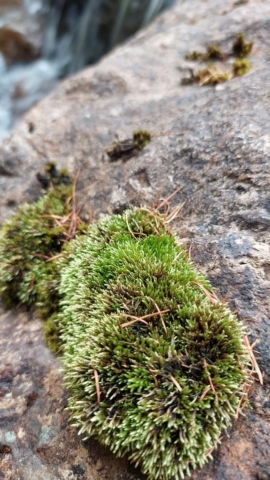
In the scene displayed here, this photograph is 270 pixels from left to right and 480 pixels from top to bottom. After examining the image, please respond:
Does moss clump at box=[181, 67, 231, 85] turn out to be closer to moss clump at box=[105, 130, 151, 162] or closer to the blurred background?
moss clump at box=[105, 130, 151, 162]

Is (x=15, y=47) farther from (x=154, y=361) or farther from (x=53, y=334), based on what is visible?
(x=154, y=361)

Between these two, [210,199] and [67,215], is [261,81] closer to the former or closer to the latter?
[210,199]

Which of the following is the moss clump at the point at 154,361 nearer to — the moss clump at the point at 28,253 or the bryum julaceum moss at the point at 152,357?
the bryum julaceum moss at the point at 152,357

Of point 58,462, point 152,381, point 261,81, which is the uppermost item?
point 261,81

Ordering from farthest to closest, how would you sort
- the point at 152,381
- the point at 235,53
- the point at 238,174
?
the point at 235,53, the point at 238,174, the point at 152,381

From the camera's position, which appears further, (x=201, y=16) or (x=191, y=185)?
(x=201, y=16)

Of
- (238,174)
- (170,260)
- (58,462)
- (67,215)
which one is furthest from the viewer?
(67,215)

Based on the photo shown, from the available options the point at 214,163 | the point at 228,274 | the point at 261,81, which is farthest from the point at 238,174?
the point at 261,81

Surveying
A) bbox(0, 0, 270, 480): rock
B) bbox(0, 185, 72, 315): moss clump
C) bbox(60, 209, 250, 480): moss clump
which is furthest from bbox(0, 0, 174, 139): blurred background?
bbox(60, 209, 250, 480): moss clump
